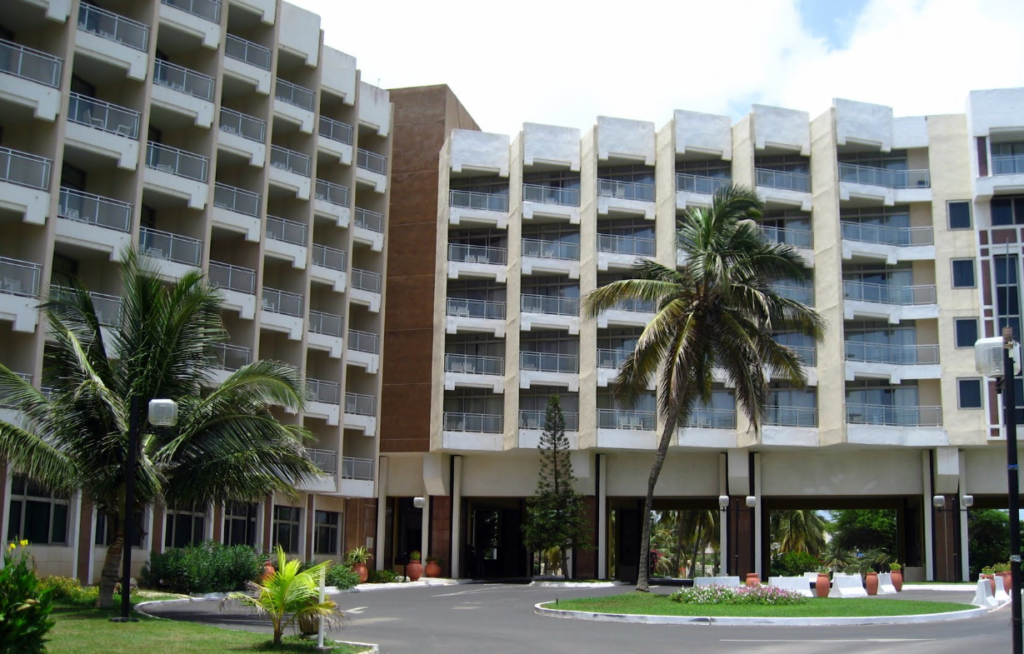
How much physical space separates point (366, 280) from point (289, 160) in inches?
285

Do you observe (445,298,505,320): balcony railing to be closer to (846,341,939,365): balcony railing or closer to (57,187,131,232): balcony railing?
(846,341,939,365): balcony railing

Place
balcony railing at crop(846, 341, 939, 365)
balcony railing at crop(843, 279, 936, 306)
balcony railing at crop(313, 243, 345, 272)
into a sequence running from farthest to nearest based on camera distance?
balcony railing at crop(843, 279, 936, 306), balcony railing at crop(846, 341, 939, 365), balcony railing at crop(313, 243, 345, 272)

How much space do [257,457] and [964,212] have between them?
127 ft

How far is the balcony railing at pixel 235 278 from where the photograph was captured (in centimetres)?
4319

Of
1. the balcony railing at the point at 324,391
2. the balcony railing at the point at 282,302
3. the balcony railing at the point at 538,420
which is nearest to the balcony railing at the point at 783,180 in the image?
the balcony railing at the point at 538,420

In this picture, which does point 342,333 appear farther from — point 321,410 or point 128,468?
point 128,468

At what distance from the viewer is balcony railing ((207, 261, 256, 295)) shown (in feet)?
142

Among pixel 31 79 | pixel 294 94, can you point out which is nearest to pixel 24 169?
pixel 31 79

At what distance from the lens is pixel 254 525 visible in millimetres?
45000

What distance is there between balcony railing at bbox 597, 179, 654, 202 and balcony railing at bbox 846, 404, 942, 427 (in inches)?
547

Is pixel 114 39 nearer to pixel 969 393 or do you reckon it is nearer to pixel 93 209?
pixel 93 209

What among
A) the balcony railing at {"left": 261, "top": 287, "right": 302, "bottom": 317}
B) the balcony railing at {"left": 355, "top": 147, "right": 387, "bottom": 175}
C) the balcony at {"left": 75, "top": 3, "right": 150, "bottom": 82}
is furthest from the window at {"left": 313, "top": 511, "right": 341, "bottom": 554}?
the balcony at {"left": 75, "top": 3, "right": 150, "bottom": 82}

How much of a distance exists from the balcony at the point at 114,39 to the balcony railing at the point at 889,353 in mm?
33063

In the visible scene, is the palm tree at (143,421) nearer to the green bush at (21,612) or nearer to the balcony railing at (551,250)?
the green bush at (21,612)
